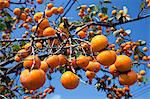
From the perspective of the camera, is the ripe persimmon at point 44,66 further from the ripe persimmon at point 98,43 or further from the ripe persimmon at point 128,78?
the ripe persimmon at point 128,78

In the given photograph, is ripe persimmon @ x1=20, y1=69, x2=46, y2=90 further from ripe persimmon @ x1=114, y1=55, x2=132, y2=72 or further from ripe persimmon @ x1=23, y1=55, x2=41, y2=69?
ripe persimmon @ x1=114, y1=55, x2=132, y2=72

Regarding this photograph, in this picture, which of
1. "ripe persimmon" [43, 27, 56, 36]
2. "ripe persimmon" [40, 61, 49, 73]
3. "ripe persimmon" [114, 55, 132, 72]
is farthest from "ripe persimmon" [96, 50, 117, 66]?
"ripe persimmon" [43, 27, 56, 36]

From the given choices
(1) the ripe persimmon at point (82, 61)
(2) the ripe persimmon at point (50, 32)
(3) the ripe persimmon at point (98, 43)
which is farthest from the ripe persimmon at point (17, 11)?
(3) the ripe persimmon at point (98, 43)

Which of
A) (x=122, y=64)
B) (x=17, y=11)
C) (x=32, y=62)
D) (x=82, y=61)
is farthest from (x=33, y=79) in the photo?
(x=17, y=11)

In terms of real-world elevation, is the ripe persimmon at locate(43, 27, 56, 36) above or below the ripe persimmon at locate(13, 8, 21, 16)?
below

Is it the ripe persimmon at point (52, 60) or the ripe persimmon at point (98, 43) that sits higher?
the ripe persimmon at point (98, 43)

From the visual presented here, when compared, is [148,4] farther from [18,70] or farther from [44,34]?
[18,70]

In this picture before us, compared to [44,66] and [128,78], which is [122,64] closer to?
[128,78]

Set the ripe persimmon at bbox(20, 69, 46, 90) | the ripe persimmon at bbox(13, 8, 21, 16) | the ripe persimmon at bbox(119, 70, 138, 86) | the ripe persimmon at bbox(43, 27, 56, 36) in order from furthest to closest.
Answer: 1. the ripe persimmon at bbox(13, 8, 21, 16)
2. the ripe persimmon at bbox(43, 27, 56, 36)
3. the ripe persimmon at bbox(119, 70, 138, 86)
4. the ripe persimmon at bbox(20, 69, 46, 90)

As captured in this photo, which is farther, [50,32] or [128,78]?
[50,32]

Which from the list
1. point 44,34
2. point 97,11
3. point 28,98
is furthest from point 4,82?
point 44,34

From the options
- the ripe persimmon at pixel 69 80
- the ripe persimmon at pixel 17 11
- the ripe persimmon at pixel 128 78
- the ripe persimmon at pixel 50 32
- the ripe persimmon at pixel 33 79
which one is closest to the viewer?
the ripe persimmon at pixel 33 79

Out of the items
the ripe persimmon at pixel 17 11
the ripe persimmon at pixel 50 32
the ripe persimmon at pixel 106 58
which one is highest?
the ripe persimmon at pixel 17 11

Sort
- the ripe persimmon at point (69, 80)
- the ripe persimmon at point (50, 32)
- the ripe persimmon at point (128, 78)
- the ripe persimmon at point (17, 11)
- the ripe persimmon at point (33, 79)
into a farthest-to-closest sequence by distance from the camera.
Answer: the ripe persimmon at point (17, 11) < the ripe persimmon at point (50, 32) < the ripe persimmon at point (128, 78) < the ripe persimmon at point (69, 80) < the ripe persimmon at point (33, 79)
